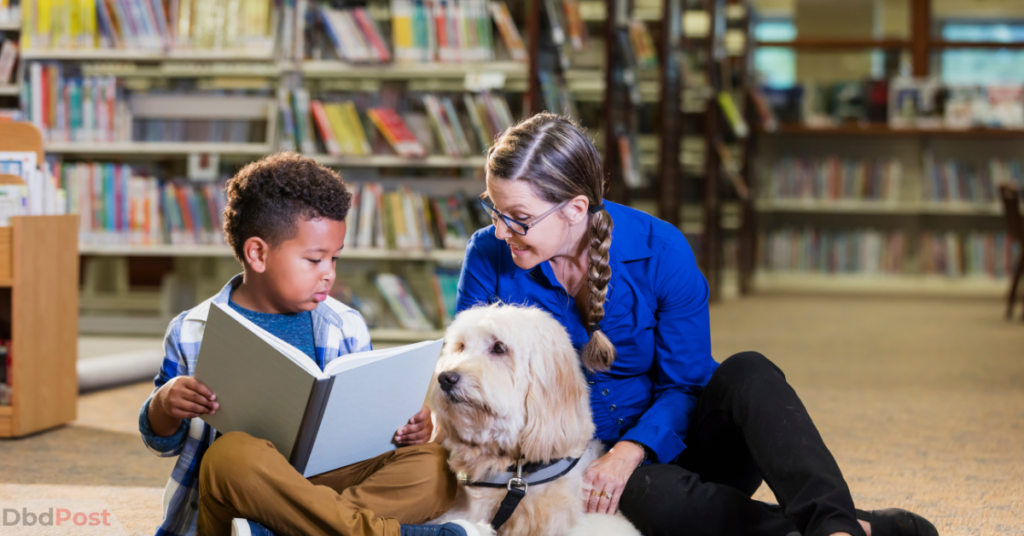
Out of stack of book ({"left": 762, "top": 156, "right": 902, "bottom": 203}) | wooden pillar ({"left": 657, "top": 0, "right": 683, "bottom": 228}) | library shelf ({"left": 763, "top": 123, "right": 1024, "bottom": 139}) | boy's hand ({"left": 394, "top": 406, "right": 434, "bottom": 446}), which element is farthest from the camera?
stack of book ({"left": 762, "top": 156, "right": 902, "bottom": 203})

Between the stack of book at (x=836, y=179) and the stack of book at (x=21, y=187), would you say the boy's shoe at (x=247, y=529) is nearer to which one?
the stack of book at (x=21, y=187)

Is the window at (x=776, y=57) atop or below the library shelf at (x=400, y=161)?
atop

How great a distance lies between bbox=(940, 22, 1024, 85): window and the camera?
Answer: 684cm

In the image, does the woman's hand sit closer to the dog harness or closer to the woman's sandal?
the dog harness

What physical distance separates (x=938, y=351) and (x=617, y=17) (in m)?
2.12

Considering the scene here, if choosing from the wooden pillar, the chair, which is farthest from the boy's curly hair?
the chair

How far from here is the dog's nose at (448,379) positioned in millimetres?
1245

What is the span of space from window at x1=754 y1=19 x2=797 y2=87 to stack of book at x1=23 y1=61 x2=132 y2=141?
500 centimetres

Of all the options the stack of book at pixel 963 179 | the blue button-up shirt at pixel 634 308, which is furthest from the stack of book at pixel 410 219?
the stack of book at pixel 963 179

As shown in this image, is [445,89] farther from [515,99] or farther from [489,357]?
[489,357]

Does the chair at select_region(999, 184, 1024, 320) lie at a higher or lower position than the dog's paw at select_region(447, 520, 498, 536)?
higher

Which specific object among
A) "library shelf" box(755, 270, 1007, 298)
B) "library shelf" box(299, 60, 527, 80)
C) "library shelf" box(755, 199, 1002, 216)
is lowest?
"library shelf" box(755, 270, 1007, 298)

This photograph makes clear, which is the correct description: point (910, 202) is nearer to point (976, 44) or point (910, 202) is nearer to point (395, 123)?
point (976, 44)

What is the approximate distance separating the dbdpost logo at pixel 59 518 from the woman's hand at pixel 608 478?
855mm
